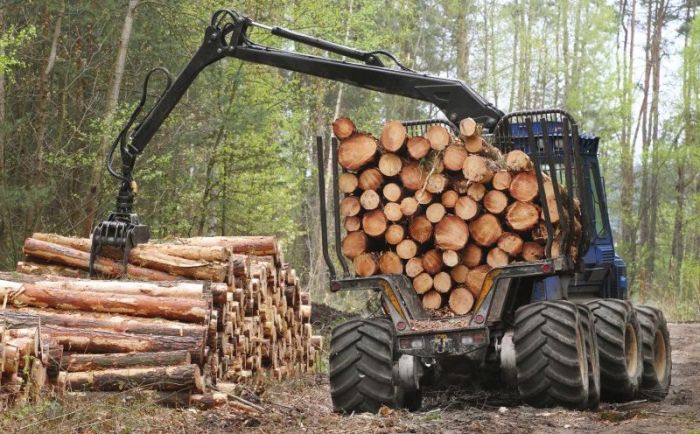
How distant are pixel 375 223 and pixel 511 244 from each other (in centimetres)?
123

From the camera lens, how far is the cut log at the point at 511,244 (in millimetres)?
8344

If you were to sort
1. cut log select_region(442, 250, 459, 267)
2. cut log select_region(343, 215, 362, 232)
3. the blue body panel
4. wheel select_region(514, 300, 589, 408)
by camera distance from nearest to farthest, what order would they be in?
wheel select_region(514, 300, 589, 408) < cut log select_region(442, 250, 459, 267) < cut log select_region(343, 215, 362, 232) < the blue body panel

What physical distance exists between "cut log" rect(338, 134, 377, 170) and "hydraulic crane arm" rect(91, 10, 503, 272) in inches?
51.6

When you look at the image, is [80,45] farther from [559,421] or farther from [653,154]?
[653,154]

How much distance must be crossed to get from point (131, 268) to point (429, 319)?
4061mm

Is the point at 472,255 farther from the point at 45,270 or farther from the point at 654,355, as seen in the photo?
the point at 45,270

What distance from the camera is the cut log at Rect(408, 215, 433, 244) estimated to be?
28.2 feet

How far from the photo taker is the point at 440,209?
8516 millimetres

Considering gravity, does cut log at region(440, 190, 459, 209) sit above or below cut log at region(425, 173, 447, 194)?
below

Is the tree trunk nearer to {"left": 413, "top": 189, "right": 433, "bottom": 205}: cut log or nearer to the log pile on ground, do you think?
the log pile on ground

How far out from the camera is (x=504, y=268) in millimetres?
8188

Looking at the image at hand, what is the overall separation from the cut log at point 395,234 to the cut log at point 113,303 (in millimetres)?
2003

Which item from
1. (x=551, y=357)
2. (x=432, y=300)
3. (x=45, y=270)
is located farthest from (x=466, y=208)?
(x=45, y=270)

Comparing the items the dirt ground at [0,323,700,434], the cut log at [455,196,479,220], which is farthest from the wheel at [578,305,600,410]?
the cut log at [455,196,479,220]
